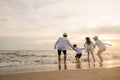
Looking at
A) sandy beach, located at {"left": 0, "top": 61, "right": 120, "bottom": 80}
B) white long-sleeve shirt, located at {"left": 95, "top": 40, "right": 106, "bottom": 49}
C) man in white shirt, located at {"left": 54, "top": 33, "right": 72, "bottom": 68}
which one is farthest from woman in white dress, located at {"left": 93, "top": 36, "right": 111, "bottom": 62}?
sandy beach, located at {"left": 0, "top": 61, "right": 120, "bottom": 80}

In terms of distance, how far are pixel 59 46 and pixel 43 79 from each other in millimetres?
7687

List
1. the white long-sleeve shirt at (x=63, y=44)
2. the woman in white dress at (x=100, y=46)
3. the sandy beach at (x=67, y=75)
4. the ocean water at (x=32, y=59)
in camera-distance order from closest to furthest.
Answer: the sandy beach at (x=67, y=75)
the white long-sleeve shirt at (x=63, y=44)
the woman in white dress at (x=100, y=46)
the ocean water at (x=32, y=59)

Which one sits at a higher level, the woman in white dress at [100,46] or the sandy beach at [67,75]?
the woman in white dress at [100,46]

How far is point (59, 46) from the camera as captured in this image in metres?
14.0

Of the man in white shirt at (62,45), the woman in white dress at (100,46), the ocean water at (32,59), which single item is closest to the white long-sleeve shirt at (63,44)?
the man in white shirt at (62,45)

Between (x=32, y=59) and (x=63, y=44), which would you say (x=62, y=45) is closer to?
(x=63, y=44)

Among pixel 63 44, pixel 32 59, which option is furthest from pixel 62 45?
pixel 32 59

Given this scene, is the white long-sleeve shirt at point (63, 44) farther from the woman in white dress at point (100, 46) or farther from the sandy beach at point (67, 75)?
the sandy beach at point (67, 75)

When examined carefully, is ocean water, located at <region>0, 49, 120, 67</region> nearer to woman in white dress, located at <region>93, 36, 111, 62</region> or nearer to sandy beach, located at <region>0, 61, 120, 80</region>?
woman in white dress, located at <region>93, 36, 111, 62</region>

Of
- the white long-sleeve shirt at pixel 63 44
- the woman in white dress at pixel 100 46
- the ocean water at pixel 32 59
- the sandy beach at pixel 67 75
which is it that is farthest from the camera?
the ocean water at pixel 32 59

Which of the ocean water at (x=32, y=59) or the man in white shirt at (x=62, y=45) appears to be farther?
the ocean water at (x=32, y=59)

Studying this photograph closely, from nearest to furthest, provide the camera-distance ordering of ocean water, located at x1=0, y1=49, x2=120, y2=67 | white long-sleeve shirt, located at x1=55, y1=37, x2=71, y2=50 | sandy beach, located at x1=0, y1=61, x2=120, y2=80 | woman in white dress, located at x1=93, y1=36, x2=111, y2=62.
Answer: sandy beach, located at x1=0, y1=61, x2=120, y2=80 < white long-sleeve shirt, located at x1=55, y1=37, x2=71, y2=50 < woman in white dress, located at x1=93, y1=36, x2=111, y2=62 < ocean water, located at x1=0, y1=49, x2=120, y2=67

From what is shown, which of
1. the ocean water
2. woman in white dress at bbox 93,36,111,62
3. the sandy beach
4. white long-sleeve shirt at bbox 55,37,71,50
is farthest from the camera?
the ocean water

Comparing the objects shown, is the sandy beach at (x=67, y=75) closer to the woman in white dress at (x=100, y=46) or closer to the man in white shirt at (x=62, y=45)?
the man in white shirt at (x=62, y=45)
